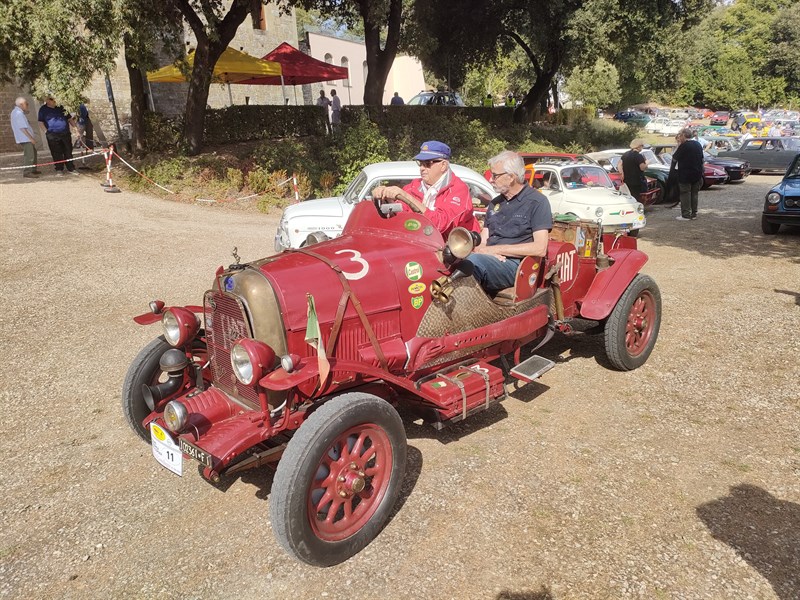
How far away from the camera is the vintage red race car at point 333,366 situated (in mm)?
3018

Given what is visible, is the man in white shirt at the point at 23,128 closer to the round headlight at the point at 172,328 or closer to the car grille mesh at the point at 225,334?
the round headlight at the point at 172,328

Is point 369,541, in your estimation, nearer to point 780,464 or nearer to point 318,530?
point 318,530

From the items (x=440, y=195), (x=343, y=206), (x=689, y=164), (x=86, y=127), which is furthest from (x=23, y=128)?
(x=689, y=164)

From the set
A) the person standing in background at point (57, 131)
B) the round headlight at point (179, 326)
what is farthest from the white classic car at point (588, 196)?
the person standing in background at point (57, 131)

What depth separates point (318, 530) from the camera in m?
3.00

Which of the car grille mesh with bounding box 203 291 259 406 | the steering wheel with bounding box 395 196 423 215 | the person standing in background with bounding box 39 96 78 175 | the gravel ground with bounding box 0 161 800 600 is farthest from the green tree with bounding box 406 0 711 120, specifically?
the car grille mesh with bounding box 203 291 259 406

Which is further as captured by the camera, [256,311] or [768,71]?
[768,71]

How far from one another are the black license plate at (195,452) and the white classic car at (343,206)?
551cm

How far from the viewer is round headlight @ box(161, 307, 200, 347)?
374 centimetres

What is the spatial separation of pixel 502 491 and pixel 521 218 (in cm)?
214

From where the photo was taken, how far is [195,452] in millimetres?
2998

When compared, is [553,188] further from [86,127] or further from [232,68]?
[86,127]

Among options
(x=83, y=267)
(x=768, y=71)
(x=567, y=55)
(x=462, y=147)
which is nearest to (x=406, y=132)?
(x=462, y=147)

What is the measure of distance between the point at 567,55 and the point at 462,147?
17.6ft
